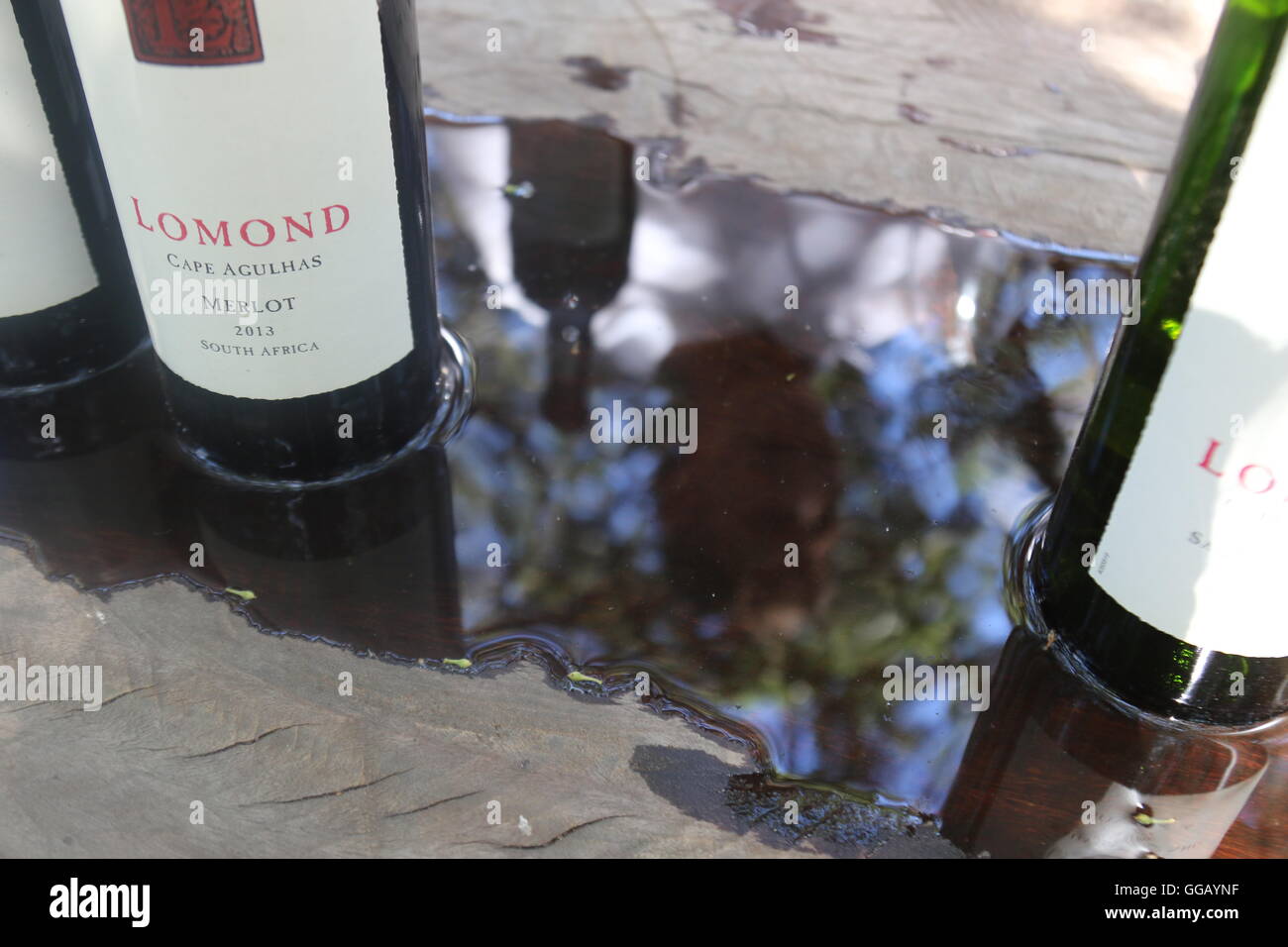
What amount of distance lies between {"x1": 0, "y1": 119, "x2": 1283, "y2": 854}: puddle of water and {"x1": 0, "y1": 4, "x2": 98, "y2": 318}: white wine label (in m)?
0.05

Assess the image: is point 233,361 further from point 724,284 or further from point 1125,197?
point 1125,197

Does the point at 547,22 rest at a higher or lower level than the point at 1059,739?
higher

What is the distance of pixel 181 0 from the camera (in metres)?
0.32

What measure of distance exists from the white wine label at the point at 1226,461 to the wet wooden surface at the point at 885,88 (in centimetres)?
24

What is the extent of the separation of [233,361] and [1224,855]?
1.24 ft

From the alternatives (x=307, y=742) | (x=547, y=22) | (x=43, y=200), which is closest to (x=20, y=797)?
(x=307, y=742)

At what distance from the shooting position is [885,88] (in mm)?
627

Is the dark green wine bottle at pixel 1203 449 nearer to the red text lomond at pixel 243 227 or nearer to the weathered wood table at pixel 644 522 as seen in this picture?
the weathered wood table at pixel 644 522

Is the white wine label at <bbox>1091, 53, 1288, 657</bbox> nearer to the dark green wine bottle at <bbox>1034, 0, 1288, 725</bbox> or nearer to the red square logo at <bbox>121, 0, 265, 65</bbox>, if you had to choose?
the dark green wine bottle at <bbox>1034, 0, 1288, 725</bbox>

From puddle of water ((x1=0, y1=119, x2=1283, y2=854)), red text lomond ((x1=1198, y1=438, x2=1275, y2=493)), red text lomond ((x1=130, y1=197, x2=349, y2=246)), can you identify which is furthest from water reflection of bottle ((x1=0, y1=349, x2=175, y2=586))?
red text lomond ((x1=1198, y1=438, x2=1275, y2=493))

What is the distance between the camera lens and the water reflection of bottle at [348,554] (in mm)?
396

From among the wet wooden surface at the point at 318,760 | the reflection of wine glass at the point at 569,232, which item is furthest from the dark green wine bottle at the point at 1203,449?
the reflection of wine glass at the point at 569,232

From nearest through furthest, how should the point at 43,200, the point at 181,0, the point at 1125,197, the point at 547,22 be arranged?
the point at 181,0 → the point at 43,200 → the point at 1125,197 → the point at 547,22
